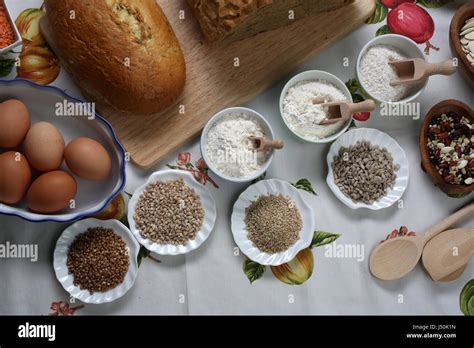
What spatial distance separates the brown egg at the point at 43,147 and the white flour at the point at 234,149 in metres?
0.42

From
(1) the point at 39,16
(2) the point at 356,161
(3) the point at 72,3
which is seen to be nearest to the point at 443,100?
(2) the point at 356,161

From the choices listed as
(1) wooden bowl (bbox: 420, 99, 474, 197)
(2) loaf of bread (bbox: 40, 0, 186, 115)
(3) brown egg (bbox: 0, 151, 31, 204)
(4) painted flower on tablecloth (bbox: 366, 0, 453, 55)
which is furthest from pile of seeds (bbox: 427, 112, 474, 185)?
(3) brown egg (bbox: 0, 151, 31, 204)

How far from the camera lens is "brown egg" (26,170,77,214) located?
4.51 ft

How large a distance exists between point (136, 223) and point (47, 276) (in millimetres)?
305

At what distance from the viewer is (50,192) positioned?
1374 millimetres

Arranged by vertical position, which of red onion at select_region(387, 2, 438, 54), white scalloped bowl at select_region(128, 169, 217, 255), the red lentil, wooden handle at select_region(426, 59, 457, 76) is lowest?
white scalloped bowl at select_region(128, 169, 217, 255)

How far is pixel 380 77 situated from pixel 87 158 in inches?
35.2

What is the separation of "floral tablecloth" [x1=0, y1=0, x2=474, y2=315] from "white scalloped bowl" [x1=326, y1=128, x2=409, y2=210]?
42 mm

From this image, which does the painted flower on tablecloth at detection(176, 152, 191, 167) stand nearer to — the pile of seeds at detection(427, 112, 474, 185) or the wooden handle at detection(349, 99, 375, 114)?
the wooden handle at detection(349, 99, 375, 114)

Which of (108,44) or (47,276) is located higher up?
(108,44)

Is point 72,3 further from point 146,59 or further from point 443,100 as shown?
point 443,100

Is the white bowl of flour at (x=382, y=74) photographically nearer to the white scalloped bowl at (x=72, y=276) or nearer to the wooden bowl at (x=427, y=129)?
the wooden bowl at (x=427, y=129)

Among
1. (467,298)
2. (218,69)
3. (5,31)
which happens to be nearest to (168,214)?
(218,69)

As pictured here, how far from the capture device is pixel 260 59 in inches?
Answer: 62.9
